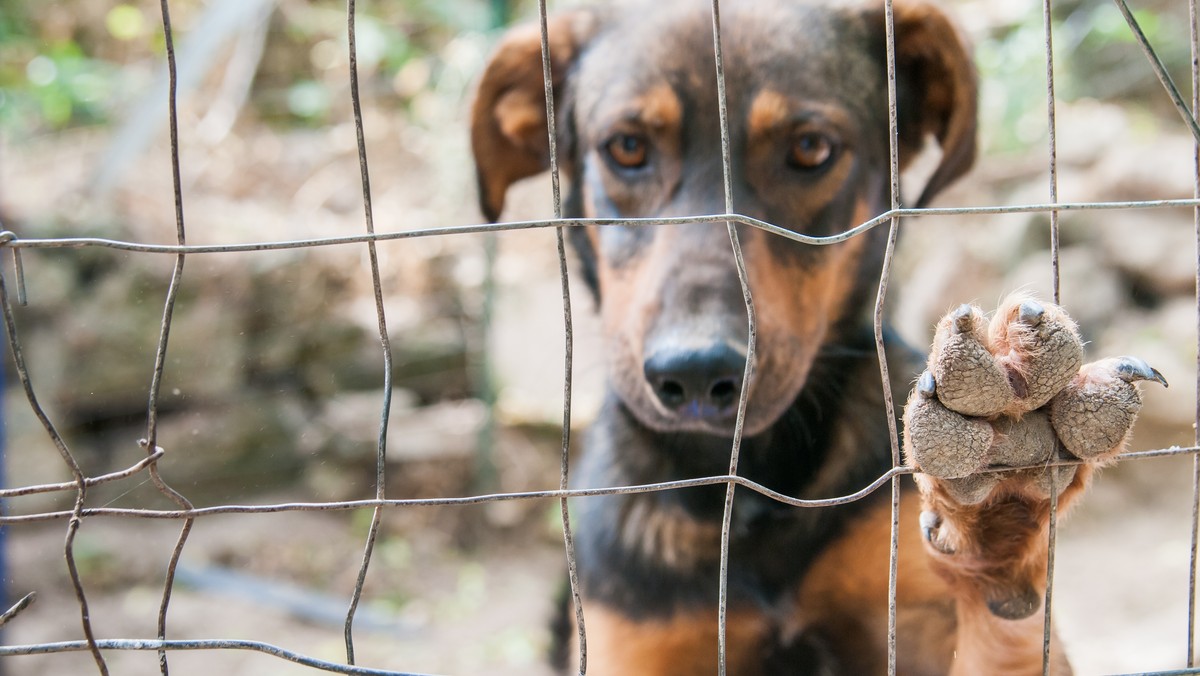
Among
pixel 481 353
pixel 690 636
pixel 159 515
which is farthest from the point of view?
pixel 481 353

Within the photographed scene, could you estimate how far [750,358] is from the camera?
4.64 ft

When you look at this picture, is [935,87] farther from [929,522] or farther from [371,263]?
[371,263]

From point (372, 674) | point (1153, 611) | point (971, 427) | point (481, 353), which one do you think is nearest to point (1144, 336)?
point (1153, 611)

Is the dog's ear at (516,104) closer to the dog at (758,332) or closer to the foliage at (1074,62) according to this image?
the dog at (758,332)

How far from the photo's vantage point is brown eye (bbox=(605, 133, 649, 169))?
2496mm

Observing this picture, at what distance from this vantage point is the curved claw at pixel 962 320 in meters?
1.35

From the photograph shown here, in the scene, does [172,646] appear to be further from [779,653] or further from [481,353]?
[481,353]

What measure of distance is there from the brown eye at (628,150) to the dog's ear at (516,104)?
0.27m

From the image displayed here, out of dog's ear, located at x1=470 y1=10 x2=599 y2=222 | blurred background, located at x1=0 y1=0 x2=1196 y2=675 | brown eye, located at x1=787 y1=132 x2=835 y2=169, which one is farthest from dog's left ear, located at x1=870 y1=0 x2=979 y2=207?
blurred background, located at x1=0 y1=0 x2=1196 y2=675

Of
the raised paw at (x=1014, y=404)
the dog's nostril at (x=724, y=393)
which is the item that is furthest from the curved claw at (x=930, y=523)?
the dog's nostril at (x=724, y=393)

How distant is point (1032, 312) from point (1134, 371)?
178 millimetres

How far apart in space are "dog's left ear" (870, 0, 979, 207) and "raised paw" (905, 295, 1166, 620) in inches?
46.4

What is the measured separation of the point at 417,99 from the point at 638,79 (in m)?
6.31

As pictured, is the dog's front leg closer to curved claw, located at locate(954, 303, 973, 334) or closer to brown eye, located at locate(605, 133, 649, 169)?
curved claw, located at locate(954, 303, 973, 334)
